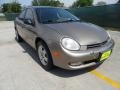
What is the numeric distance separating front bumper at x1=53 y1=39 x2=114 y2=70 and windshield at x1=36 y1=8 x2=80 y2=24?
4.39 feet

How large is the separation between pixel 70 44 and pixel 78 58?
0.33 metres

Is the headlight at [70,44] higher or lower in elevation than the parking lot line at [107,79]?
higher

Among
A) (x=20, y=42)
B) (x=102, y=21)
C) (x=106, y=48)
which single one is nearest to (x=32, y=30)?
(x=106, y=48)

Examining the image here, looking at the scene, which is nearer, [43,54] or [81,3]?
[43,54]

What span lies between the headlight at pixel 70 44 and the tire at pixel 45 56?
20.4 inches

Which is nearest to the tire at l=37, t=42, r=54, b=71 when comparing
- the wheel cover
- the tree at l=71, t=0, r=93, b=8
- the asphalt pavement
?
the wheel cover

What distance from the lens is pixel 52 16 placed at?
15.6ft

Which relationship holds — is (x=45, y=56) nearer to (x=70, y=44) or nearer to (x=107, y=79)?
(x=70, y=44)

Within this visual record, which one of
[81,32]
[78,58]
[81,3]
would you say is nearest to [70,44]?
[78,58]

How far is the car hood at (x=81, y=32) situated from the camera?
355 cm

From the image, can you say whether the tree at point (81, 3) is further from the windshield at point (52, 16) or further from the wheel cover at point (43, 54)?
the wheel cover at point (43, 54)

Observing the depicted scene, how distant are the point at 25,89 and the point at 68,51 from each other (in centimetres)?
113

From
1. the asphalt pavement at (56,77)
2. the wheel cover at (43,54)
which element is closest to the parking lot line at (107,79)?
the asphalt pavement at (56,77)

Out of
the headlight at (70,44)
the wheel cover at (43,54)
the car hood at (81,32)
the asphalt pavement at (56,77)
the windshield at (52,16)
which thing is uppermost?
the windshield at (52,16)
